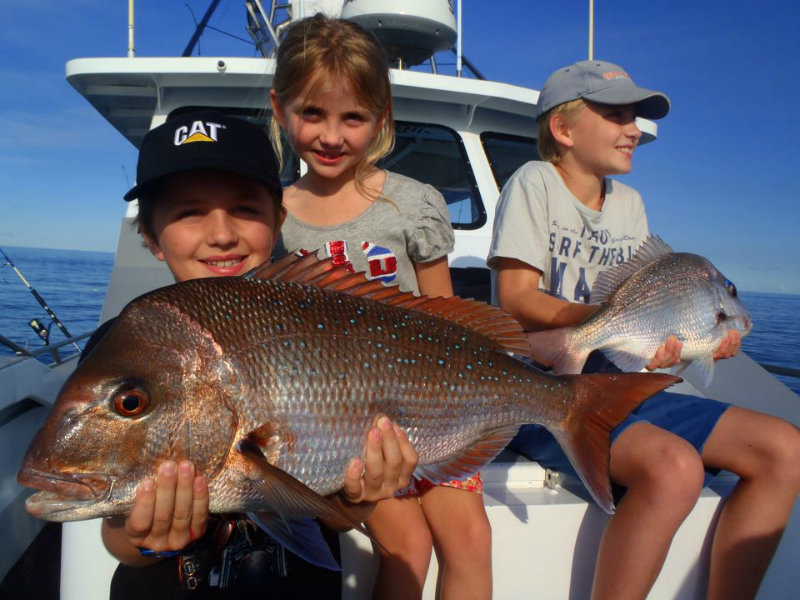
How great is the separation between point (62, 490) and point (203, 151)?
105cm

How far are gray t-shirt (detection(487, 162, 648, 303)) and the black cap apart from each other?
4.38ft

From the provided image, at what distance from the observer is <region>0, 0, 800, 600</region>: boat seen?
2.18 m

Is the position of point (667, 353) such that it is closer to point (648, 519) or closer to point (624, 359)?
point (624, 359)

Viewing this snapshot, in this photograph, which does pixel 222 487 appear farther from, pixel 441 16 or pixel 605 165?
pixel 441 16

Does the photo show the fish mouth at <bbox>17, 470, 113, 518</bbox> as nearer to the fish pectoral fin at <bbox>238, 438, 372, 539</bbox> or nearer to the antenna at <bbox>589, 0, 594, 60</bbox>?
the fish pectoral fin at <bbox>238, 438, 372, 539</bbox>

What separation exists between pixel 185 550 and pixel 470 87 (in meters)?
4.38

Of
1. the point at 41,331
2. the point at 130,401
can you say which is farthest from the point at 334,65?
the point at 41,331

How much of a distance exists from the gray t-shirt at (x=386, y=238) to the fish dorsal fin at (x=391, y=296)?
2.15ft

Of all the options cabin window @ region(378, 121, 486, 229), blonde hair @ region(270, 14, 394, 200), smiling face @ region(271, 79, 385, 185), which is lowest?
smiling face @ region(271, 79, 385, 185)

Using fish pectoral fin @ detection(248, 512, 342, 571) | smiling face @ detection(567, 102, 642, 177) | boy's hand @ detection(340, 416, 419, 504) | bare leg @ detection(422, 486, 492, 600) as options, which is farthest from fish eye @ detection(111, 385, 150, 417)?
smiling face @ detection(567, 102, 642, 177)

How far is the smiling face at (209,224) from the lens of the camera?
1.76 metres

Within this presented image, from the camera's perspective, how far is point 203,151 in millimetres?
1699

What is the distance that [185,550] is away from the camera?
153cm

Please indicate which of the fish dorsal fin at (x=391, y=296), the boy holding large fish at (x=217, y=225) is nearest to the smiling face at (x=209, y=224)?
the boy holding large fish at (x=217, y=225)
